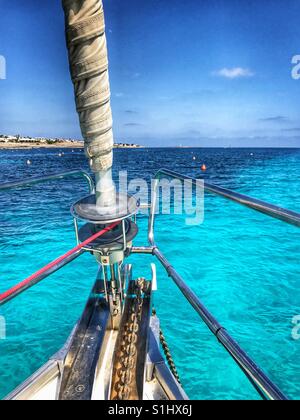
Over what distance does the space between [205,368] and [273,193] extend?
14.6m

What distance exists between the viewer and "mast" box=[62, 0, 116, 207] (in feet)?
3.48

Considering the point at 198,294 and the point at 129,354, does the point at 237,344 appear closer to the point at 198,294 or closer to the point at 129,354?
the point at 129,354

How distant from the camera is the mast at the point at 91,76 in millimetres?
1061

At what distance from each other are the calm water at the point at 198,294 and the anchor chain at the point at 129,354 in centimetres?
220

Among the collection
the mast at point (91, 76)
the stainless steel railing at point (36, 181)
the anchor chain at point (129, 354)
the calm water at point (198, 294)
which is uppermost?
the mast at point (91, 76)

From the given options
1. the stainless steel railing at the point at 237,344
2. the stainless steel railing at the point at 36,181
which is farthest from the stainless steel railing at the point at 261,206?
the stainless steel railing at the point at 36,181

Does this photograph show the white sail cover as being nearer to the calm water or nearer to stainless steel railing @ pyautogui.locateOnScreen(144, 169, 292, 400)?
stainless steel railing @ pyautogui.locateOnScreen(144, 169, 292, 400)

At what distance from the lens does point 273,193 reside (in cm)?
1574

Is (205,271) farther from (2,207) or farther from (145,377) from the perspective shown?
(2,207)

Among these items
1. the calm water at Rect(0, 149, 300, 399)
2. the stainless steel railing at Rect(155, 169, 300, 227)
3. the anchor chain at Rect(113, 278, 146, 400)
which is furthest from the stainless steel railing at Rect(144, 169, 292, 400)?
the calm water at Rect(0, 149, 300, 399)

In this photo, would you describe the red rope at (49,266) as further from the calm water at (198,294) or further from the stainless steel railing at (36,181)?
the calm water at (198,294)

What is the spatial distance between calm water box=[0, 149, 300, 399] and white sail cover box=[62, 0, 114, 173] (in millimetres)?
3507

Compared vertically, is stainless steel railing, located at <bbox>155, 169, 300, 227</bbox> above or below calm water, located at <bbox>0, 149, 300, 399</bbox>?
above

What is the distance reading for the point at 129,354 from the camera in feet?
5.08
